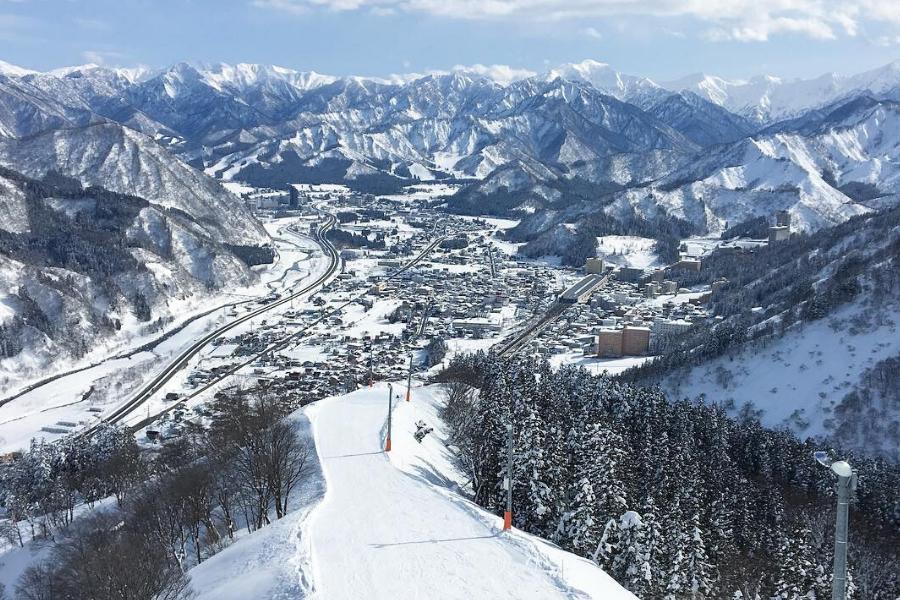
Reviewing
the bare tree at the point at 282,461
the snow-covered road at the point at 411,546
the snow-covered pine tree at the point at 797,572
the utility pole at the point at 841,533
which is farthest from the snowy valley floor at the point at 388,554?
the snow-covered pine tree at the point at 797,572

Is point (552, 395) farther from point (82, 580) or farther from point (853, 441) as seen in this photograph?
point (82, 580)

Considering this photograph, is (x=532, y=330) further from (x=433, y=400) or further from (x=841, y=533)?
(x=841, y=533)

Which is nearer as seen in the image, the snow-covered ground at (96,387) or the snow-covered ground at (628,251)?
the snow-covered ground at (96,387)

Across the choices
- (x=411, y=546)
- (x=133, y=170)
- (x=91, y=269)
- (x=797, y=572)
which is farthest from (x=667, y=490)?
(x=133, y=170)

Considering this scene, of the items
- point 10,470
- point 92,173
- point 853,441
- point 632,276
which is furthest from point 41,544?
point 92,173

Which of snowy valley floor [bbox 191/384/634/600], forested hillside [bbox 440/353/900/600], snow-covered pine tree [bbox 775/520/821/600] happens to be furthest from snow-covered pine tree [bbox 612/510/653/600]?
snow-covered pine tree [bbox 775/520/821/600]

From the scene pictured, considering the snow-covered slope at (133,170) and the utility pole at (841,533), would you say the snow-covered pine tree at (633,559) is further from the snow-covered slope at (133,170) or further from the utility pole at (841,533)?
the snow-covered slope at (133,170)
